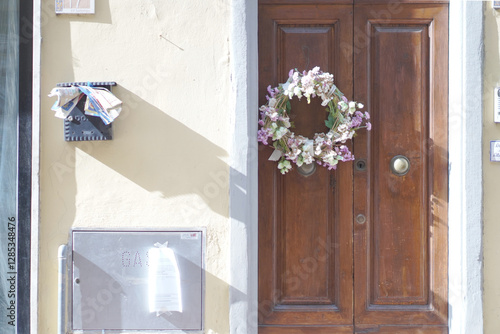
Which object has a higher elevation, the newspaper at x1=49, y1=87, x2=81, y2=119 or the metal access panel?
the newspaper at x1=49, y1=87, x2=81, y2=119

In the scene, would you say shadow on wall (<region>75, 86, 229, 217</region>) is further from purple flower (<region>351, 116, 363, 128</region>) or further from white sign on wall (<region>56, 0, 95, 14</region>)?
purple flower (<region>351, 116, 363, 128</region>)

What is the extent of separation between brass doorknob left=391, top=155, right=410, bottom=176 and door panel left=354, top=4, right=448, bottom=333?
3 cm

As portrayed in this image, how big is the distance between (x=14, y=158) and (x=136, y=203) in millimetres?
942

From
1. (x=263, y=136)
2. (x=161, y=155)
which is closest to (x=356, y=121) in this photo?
(x=263, y=136)

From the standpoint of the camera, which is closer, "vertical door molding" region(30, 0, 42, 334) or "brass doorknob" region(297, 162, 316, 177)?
"vertical door molding" region(30, 0, 42, 334)

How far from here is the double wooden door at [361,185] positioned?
3.97m

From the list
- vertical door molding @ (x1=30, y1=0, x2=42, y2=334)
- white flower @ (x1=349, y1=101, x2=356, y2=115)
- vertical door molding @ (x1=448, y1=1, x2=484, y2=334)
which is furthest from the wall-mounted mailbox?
vertical door molding @ (x1=448, y1=1, x2=484, y2=334)

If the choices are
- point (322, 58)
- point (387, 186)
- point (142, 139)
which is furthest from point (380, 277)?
point (142, 139)

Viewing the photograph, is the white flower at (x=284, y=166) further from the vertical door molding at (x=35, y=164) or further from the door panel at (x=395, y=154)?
the vertical door molding at (x=35, y=164)

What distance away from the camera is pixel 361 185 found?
397 cm

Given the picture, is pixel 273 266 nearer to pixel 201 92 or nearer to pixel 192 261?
pixel 192 261

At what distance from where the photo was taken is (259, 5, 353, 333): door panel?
13.0 ft

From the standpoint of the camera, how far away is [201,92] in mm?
3859

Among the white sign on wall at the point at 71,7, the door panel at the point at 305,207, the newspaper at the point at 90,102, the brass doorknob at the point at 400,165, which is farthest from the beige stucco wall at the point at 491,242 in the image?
the white sign on wall at the point at 71,7
